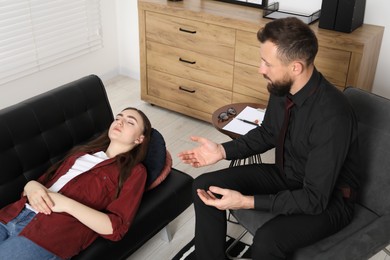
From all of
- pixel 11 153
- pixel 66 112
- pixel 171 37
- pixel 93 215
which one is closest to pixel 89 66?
pixel 171 37

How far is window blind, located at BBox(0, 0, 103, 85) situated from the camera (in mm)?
3324

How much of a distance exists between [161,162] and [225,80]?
121 centimetres

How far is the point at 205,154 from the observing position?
212 centimetres

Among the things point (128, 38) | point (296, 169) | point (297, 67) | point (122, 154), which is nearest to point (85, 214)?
point (122, 154)

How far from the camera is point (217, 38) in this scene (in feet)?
10.3

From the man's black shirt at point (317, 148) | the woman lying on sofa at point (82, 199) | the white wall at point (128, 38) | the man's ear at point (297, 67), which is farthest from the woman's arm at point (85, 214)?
the white wall at point (128, 38)

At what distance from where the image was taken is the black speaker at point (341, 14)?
108 inches

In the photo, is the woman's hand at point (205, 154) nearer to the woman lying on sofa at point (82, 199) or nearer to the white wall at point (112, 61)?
the woman lying on sofa at point (82, 199)

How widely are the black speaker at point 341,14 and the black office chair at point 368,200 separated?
0.85 m

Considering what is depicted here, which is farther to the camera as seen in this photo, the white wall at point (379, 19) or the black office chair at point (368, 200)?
the white wall at point (379, 19)

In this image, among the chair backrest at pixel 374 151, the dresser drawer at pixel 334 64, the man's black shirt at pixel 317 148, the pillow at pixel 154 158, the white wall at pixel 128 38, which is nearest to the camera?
the man's black shirt at pixel 317 148

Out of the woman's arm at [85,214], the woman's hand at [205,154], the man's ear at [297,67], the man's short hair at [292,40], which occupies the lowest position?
the woman's arm at [85,214]

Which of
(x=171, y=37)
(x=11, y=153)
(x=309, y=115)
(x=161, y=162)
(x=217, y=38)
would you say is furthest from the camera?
(x=171, y=37)

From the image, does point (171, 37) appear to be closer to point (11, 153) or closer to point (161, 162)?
point (161, 162)
